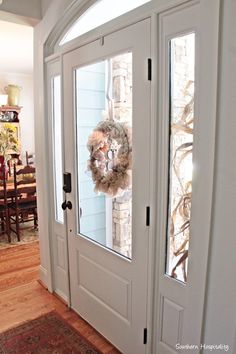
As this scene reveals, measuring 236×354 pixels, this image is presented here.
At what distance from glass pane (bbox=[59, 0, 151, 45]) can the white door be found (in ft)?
0.55

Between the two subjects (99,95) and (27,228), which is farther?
(27,228)

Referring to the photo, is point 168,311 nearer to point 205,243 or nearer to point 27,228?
point 205,243

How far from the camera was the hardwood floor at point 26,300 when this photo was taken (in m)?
2.26

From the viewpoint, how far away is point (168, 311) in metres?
1.67

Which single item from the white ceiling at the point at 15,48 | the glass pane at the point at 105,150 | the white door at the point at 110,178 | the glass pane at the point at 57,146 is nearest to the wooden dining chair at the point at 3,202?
the glass pane at the point at 57,146

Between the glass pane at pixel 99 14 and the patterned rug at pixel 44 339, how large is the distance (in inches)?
89.7

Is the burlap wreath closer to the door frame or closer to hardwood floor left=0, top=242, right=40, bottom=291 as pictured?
the door frame

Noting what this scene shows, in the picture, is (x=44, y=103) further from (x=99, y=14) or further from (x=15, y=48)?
(x=15, y=48)

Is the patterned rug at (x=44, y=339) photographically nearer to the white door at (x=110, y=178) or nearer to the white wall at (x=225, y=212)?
the white door at (x=110, y=178)

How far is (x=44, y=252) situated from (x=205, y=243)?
1.96 metres

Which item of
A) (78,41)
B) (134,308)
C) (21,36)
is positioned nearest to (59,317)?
(134,308)

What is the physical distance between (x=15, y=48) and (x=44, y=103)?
233cm

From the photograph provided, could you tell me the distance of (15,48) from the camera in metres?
4.29

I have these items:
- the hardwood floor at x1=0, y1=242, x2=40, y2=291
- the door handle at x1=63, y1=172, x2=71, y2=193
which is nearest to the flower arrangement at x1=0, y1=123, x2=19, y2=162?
the hardwood floor at x1=0, y1=242, x2=40, y2=291
